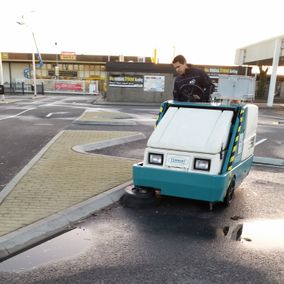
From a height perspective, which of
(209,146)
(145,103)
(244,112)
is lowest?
(145,103)

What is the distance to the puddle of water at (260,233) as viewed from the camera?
162 inches

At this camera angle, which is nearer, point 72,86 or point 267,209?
point 267,209

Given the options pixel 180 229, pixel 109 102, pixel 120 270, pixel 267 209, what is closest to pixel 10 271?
pixel 120 270

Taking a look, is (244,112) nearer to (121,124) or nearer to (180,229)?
(180,229)

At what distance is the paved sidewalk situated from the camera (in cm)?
416

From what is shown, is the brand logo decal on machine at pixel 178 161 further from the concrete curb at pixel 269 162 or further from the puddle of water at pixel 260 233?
the concrete curb at pixel 269 162

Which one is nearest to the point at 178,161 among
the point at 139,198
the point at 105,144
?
the point at 139,198

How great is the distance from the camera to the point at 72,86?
45.1 m

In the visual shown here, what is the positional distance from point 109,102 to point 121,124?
1543 cm

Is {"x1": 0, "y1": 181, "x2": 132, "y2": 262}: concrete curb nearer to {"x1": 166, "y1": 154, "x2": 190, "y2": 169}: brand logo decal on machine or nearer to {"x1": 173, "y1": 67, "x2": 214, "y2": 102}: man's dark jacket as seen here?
{"x1": 166, "y1": 154, "x2": 190, "y2": 169}: brand logo decal on machine

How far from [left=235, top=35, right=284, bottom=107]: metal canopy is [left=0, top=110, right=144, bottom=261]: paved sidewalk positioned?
82.9 ft

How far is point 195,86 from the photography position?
19.2 feet

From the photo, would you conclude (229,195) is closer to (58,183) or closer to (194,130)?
(194,130)

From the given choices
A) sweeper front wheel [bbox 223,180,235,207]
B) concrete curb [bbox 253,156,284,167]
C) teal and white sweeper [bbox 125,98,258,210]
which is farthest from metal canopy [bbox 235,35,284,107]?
sweeper front wheel [bbox 223,180,235,207]
